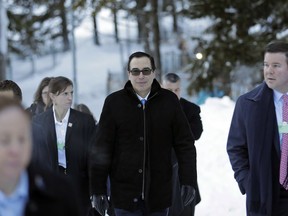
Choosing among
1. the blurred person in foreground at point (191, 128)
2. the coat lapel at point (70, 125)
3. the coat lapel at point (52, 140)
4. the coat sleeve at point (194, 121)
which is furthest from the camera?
the coat sleeve at point (194, 121)

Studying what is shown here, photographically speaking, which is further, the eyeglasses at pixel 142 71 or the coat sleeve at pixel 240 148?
the eyeglasses at pixel 142 71

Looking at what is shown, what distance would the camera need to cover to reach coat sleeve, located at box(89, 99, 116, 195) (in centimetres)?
551

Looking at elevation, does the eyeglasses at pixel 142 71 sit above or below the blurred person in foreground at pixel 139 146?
above

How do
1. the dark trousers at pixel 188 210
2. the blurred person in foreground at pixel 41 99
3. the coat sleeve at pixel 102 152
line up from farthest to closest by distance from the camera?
the blurred person in foreground at pixel 41 99, the dark trousers at pixel 188 210, the coat sleeve at pixel 102 152

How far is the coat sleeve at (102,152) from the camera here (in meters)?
5.51

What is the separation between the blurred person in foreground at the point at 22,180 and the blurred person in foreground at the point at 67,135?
11.8ft

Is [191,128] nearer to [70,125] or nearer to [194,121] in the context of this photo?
[194,121]

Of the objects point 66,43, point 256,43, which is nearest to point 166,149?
point 256,43

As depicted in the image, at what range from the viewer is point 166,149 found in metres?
5.55

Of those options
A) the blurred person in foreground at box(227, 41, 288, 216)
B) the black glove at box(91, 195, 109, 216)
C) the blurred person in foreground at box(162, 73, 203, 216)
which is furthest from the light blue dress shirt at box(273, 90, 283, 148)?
the black glove at box(91, 195, 109, 216)

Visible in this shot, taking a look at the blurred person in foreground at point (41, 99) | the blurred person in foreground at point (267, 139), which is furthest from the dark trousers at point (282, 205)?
the blurred person in foreground at point (41, 99)

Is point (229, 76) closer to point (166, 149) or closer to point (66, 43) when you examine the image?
point (166, 149)

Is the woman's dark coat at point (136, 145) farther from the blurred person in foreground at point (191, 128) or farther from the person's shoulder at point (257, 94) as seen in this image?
the blurred person in foreground at point (191, 128)

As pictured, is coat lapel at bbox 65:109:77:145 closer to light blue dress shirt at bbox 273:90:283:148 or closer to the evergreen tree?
light blue dress shirt at bbox 273:90:283:148
